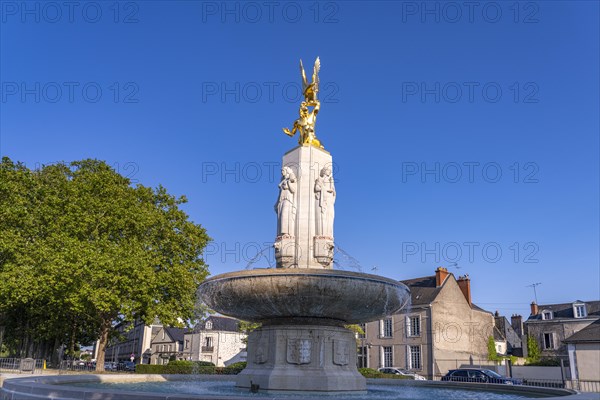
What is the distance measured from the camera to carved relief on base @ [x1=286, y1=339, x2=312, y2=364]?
434 inches

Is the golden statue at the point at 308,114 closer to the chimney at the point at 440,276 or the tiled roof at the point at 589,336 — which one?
the tiled roof at the point at 589,336

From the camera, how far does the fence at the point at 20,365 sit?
23.0m

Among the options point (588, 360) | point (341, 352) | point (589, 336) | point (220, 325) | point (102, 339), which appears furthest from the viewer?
point (220, 325)

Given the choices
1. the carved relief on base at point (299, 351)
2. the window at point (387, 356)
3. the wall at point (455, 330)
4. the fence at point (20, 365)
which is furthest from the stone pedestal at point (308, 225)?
the window at point (387, 356)

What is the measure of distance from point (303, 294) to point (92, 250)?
18472mm

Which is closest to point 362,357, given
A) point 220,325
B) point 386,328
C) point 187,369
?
point 386,328

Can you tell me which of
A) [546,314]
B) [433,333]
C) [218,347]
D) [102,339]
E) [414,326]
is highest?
[546,314]

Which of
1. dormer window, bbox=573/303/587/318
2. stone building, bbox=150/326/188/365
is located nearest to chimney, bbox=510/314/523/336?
dormer window, bbox=573/303/587/318

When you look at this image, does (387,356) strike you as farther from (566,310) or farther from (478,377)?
(478,377)

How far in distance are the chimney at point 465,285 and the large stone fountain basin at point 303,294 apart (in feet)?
133

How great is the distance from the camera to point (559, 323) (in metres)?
48.0

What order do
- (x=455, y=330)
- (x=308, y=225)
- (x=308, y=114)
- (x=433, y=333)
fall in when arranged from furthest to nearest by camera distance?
1. (x=455, y=330)
2. (x=433, y=333)
3. (x=308, y=114)
4. (x=308, y=225)

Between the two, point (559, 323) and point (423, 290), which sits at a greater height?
point (423, 290)

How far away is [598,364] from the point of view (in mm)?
30922
